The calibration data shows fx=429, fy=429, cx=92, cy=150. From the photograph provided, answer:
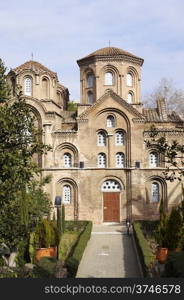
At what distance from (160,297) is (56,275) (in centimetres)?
718

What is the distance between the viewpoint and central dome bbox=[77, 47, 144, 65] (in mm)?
40156

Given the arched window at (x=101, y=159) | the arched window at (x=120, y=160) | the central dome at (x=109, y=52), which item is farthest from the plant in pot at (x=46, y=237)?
the central dome at (x=109, y=52)

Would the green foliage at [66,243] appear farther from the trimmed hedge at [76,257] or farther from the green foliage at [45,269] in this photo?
the green foliage at [45,269]

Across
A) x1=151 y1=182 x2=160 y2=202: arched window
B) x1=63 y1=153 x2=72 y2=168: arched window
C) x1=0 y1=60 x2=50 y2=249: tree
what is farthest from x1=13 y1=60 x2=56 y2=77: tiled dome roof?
x1=0 y1=60 x2=50 y2=249: tree

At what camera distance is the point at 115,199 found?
36.3 m

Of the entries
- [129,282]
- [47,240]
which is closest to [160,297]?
[129,282]

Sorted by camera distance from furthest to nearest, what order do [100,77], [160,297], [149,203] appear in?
[100,77] → [149,203] → [160,297]

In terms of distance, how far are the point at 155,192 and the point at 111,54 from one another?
13585mm

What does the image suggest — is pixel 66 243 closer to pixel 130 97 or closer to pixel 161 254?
pixel 161 254

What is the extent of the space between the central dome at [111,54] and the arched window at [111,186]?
39.0 ft

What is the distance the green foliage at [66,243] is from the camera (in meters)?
24.1

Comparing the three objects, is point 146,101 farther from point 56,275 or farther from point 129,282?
point 129,282

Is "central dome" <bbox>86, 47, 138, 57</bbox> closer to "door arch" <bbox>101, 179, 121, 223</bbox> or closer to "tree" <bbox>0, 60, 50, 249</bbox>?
"door arch" <bbox>101, 179, 121, 223</bbox>

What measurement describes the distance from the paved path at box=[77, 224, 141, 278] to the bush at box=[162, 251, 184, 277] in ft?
14.8
